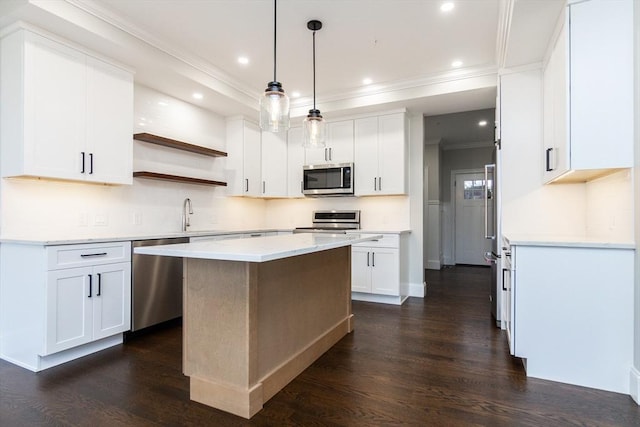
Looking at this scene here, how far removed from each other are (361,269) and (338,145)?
1793mm

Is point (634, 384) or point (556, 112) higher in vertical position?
point (556, 112)

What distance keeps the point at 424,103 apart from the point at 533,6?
6.62 feet

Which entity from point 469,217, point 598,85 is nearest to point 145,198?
point 598,85

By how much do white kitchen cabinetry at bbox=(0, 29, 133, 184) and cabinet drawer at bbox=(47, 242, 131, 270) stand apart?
628 millimetres

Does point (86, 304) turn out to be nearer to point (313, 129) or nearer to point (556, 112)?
point (313, 129)

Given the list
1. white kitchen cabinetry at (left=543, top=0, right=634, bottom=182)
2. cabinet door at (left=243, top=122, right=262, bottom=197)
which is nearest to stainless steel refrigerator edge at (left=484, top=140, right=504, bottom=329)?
white kitchen cabinetry at (left=543, top=0, right=634, bottom=182)

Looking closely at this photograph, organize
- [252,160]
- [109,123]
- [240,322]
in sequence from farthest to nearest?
[252,160] < [109,123] < [240,322]

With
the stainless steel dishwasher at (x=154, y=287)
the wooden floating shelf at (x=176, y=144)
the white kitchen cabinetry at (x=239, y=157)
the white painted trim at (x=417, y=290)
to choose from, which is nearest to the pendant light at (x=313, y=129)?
the stainless steel dishwasher at (x=154, y=287)

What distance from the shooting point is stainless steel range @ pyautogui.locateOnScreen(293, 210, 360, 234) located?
193 inches

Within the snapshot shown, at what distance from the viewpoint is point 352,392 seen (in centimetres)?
210

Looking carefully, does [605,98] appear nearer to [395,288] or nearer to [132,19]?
[395,288]

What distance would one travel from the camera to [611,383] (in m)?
2.10

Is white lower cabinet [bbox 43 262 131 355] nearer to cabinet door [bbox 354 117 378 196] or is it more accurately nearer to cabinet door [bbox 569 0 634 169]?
cabinet door [bbox 354 117 378 196]

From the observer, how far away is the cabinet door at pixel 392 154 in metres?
4.49
